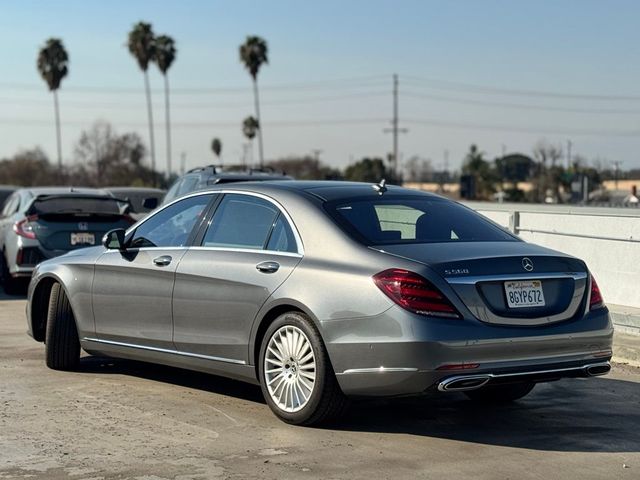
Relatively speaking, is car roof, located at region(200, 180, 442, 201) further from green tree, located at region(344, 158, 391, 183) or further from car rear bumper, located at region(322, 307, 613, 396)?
green tree, located at region(344, 158, 391, 183)

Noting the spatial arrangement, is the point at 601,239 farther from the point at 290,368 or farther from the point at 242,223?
the point at 290,368

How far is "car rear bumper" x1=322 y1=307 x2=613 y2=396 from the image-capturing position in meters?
6.29

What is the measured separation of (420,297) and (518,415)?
1.65 metres

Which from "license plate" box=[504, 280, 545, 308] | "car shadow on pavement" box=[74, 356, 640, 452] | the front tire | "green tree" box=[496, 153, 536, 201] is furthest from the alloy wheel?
"green tree" box=[496, 153, 536, 201]

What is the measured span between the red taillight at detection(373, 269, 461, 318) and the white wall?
20.3 feet

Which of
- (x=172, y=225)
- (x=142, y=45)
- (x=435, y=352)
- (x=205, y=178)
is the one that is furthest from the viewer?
(x=142, y=45)

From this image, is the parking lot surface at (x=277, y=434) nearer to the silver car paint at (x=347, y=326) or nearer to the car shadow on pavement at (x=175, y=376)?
the car shadow on pavement at (x=175, y=376)

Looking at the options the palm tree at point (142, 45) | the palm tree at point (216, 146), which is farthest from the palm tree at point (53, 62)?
the palm tree at point (216, 146)

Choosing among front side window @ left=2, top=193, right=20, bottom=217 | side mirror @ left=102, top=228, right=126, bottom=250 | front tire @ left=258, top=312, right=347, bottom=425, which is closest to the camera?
front tire @ left=258, top=312, right=347, bottom=425

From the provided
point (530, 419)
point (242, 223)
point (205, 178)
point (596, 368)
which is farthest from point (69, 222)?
point (596, 368)

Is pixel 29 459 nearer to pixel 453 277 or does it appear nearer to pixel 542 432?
pixel 453 277

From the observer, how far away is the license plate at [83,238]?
14969mm

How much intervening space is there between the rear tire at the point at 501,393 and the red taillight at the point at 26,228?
8.70 m

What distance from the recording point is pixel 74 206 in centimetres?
1525
